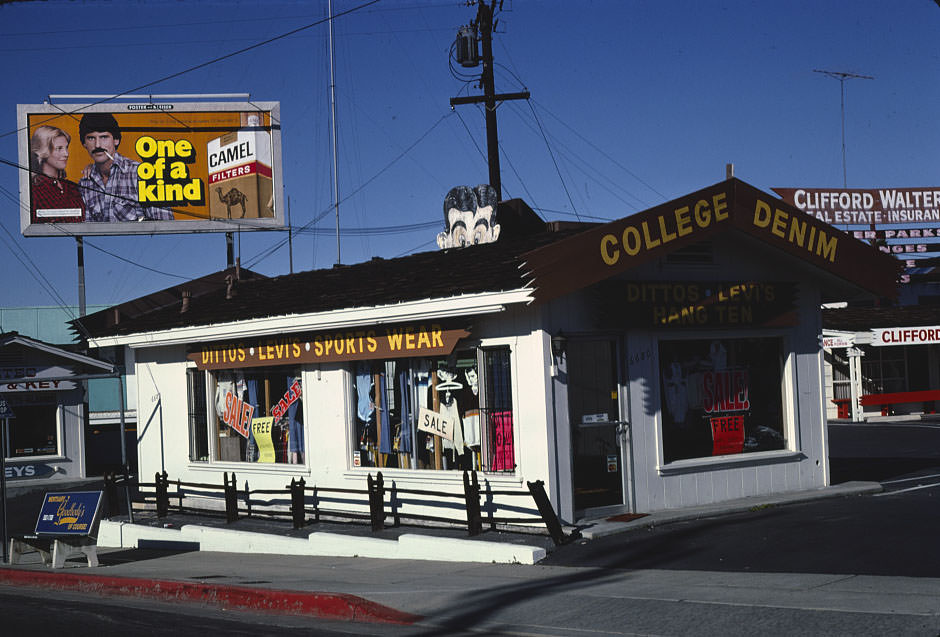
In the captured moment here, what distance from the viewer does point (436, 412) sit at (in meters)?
15.0

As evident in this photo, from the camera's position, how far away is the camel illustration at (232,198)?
3853 centimetres

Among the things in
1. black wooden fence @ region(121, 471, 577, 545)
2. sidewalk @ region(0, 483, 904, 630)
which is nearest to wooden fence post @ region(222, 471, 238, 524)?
black wooden fence @ region(121, 471, 577, 545)

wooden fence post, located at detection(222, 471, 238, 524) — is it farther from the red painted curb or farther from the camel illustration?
the camel illustration

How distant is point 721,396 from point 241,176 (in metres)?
26.9

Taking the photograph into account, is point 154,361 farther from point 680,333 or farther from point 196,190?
point 196,190

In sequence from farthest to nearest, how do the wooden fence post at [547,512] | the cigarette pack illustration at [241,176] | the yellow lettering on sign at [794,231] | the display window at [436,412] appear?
1. the cigarette pack illustration at [241,176]
2. the yellow lettering on sign at [794,231]
3. the display window at [436,412]
4. the wooden fence post at [547,512]

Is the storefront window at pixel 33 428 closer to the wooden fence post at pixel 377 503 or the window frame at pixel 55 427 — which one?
the window frame at pixel 55 427

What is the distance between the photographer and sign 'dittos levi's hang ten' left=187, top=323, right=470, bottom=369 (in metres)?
14.5

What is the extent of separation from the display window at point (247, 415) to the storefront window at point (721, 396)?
6144 mm

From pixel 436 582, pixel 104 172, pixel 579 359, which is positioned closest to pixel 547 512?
pixel 436 582

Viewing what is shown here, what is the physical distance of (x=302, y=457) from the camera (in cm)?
1755

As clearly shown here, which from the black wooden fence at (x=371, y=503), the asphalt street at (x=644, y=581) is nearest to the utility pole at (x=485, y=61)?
the black wooden fence at (x=371, y=503)

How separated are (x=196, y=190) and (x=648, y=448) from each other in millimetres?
27685

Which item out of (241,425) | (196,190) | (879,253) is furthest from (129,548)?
(196,190)
